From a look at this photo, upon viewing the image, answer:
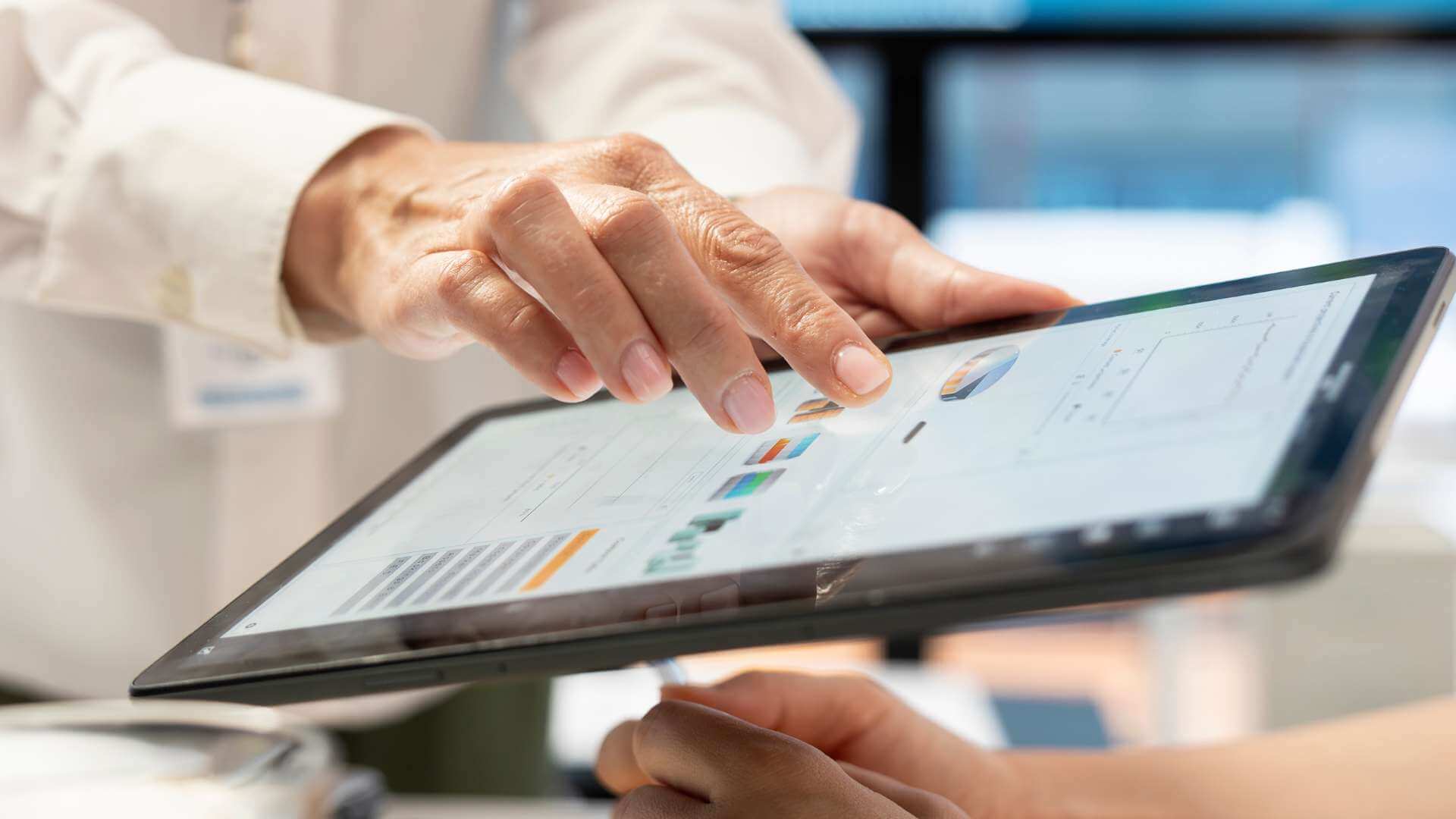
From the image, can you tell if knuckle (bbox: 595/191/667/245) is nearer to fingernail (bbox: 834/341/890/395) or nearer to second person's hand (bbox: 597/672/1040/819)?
fingernail (bbox: 834/341/890/395)

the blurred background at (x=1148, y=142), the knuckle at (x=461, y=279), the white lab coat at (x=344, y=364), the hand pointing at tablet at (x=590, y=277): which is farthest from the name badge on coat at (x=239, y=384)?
the blurred background at (x=1148, y=142)

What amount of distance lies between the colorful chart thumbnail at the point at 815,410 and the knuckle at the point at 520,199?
0.14 m

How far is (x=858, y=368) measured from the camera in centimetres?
48

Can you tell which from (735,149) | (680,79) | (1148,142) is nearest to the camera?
(735,149)

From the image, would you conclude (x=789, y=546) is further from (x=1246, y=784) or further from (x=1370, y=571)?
(x=1370, y=571)

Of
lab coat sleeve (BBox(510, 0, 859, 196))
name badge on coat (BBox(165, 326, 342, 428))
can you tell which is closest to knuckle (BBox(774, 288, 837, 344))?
lab coat sleeve (BBox(510, 0, 859, 196))

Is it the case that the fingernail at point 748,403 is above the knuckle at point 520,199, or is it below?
below

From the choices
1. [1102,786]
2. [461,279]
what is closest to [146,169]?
[461,279]

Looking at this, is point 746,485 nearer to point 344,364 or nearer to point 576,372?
point 576,372

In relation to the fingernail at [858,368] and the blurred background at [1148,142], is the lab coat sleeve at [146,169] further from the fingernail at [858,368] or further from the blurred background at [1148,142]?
the blurred background at [1148,142]

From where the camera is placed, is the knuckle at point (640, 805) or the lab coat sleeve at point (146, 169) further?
the lab coat sleeve at point (146, 169)

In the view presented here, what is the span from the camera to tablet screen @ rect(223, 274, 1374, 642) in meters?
0.38

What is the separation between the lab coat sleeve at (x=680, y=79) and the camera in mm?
929

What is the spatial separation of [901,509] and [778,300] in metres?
0.12
